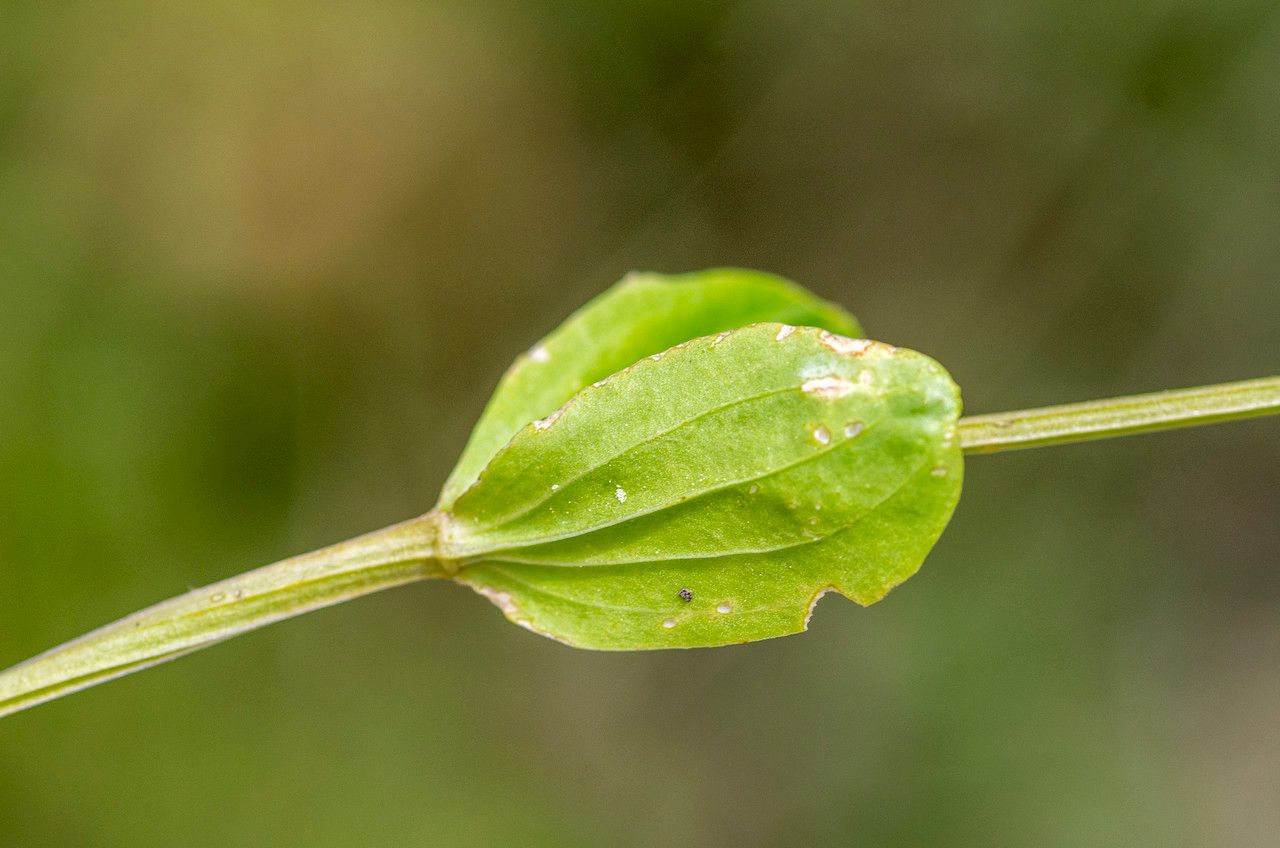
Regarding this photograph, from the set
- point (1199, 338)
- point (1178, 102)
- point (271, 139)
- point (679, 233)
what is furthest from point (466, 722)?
point (1178, 102)

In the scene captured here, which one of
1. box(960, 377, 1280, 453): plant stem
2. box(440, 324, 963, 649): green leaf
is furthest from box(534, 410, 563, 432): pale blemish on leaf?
box(960, 377, 1280, 453): plant stem

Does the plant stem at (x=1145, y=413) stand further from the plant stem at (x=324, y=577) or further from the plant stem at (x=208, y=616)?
the plant stem at (x=208, y=616)

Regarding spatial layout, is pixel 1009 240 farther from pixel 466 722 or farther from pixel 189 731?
pixel 189 731

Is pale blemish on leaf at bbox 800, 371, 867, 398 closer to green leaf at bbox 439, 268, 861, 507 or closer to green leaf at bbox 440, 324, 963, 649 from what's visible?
green leaf at bbox 440, 324, 963, 649

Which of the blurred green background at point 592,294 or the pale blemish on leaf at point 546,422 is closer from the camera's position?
the pale blemish on leaf at point 546,422

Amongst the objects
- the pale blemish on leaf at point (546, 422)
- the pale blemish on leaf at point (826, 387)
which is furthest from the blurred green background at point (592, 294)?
the pale blemish on leaf at point (826, 387)

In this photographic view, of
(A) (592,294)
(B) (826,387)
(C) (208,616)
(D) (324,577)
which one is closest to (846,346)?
(B) (826,387)

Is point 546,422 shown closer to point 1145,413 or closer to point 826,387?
point 826,387
